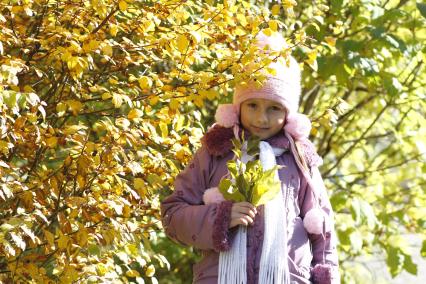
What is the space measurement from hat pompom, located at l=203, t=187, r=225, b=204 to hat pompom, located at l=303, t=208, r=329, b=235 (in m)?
0.29

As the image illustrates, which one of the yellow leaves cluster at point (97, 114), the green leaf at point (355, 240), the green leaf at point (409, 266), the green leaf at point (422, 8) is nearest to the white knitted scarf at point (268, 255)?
the yellow leaves cluster at point (97, 114)

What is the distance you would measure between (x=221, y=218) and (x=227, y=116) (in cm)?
43

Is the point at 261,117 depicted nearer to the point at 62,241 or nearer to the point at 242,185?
the point at 242,185

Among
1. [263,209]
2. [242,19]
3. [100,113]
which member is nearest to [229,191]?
[263,209]

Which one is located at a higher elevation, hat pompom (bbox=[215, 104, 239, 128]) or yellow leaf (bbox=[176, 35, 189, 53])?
yellow leaf (bbox=[176, 35, 189, 53])

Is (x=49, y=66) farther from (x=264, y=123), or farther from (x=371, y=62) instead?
(x=371, y=62)

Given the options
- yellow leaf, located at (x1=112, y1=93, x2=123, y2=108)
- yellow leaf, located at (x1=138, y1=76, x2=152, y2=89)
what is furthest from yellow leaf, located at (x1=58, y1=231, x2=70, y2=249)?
yellow leaf, located at (x1=138, y1=76, x2=152, y2=89)

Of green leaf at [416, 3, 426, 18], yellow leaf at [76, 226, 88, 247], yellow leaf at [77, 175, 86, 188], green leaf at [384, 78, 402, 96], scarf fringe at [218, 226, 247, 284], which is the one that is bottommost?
scarf fringe at [218, 226, 247, 284]

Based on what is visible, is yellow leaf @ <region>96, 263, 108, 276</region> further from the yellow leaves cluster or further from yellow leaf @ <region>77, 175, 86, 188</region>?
yellow leaf @ <region>77, 175, 86, 188</region>

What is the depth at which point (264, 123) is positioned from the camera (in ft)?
10.8

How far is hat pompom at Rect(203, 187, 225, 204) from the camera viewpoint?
3.20m

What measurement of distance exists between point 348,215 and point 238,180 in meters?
3.08

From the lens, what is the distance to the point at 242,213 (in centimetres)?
305

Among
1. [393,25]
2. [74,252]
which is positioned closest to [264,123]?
[74,252]
